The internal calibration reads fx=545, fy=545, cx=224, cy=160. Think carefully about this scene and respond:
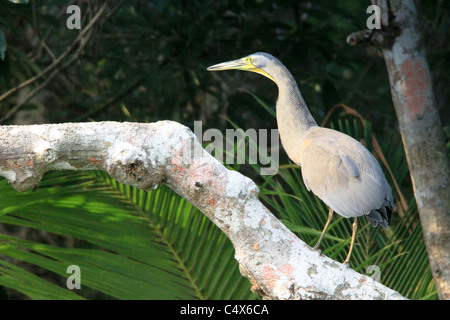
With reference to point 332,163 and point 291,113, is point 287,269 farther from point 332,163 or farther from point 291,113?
point 291,113

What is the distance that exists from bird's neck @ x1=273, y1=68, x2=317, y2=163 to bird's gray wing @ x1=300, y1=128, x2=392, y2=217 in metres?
0.05

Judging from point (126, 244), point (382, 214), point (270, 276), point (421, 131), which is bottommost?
point (126, 244)

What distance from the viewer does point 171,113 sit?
3.63m

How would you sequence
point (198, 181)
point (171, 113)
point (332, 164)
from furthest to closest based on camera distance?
point (171, 113)
point (332, 164)
point (198, 181)

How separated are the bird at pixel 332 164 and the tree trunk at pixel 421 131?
0.37 m

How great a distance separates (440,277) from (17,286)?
150cm

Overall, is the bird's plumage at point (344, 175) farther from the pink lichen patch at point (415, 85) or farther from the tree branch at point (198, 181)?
the pink lichen patch at point (415, 85)

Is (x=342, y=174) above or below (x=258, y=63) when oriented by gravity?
below

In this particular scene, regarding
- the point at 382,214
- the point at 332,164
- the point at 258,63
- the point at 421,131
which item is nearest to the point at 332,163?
the point at 332,164

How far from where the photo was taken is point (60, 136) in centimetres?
135

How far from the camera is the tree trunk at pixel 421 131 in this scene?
197 cm

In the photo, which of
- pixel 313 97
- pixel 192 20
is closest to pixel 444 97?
pixel 313 97

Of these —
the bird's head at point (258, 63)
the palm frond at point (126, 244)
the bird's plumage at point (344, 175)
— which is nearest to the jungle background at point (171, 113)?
the palm frond at point (126, 244)

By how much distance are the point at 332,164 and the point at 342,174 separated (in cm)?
4
